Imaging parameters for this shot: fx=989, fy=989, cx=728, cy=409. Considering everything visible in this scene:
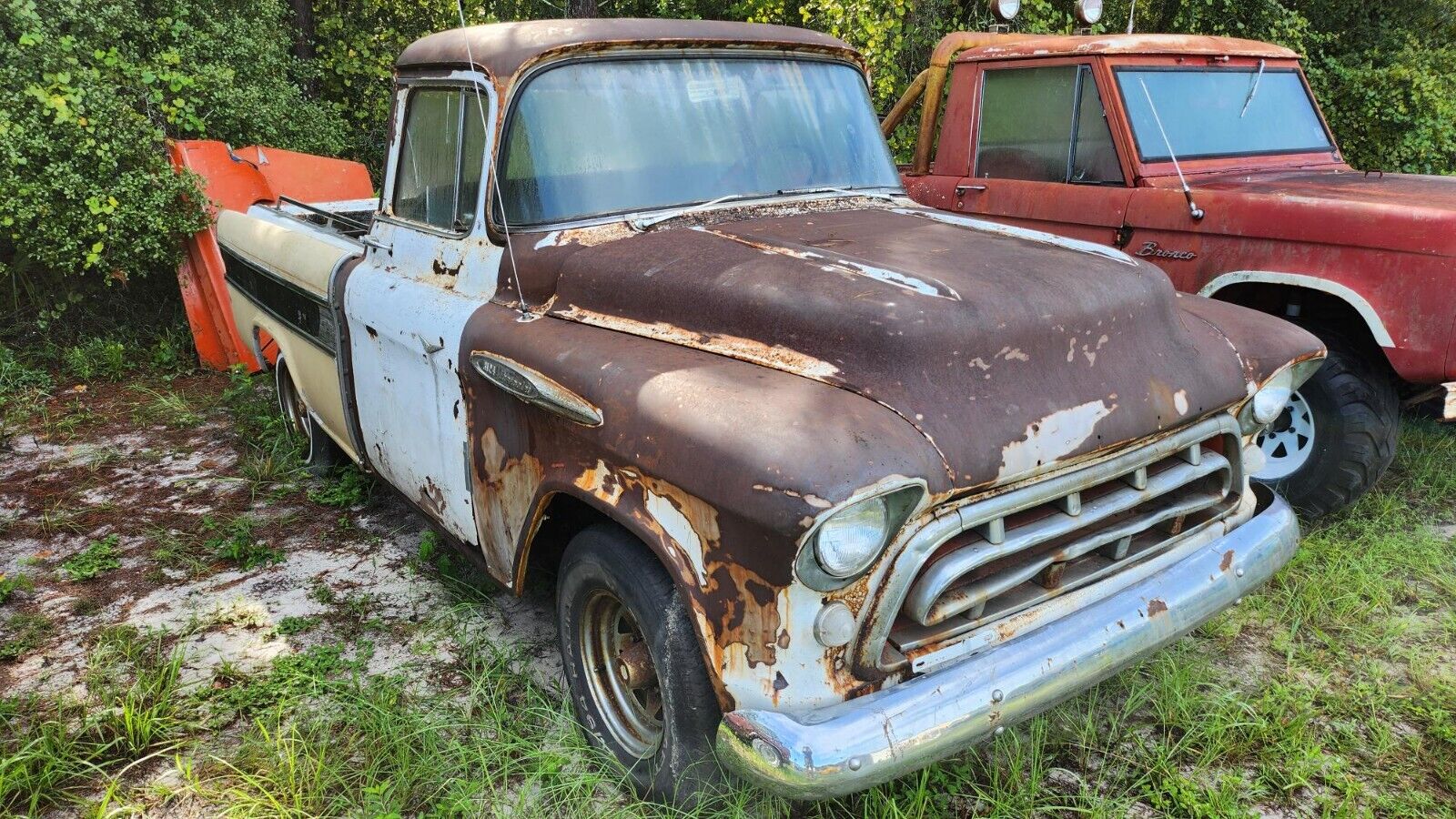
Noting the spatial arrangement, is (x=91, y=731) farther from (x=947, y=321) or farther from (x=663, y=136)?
(x=947, y=321)

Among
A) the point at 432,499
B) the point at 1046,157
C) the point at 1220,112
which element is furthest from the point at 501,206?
the point at 1220,112

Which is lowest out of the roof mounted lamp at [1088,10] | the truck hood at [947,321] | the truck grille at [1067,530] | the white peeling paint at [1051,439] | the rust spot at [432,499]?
the rust spot at [432,499]

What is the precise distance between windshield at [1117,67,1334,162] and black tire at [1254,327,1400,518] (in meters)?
1.14

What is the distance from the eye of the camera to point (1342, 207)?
392 cm

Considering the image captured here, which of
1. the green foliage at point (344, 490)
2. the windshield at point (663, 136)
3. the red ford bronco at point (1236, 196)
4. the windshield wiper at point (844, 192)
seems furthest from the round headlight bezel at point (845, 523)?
the green foliage at point (344, 490)

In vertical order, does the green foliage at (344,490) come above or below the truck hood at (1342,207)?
below

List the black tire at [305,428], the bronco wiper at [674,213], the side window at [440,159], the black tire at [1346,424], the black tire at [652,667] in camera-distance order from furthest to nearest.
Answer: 1. the black tire at [305,428]
2. the black tire at [1346,424]
3. the side window at [440,159]
4. the bronco wiper at [674,213]
5. the black tire at [652,667]

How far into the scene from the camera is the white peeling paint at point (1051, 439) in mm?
2178

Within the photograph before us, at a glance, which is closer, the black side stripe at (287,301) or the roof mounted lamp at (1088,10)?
the black side stripe at (287,301)

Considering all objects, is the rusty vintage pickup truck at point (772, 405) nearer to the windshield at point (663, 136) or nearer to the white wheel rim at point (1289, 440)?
the windshield at point (663, 136)

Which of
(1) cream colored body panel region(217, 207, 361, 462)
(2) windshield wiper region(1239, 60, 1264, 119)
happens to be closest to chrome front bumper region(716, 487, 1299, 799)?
(1) cream colored body panel region(217, 207, 361, 462)

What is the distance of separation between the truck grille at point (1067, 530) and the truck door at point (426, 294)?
1549 millimetres

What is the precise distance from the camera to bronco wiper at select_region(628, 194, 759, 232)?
3.04 m

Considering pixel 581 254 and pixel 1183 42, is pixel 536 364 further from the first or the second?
pixel 1183 42
